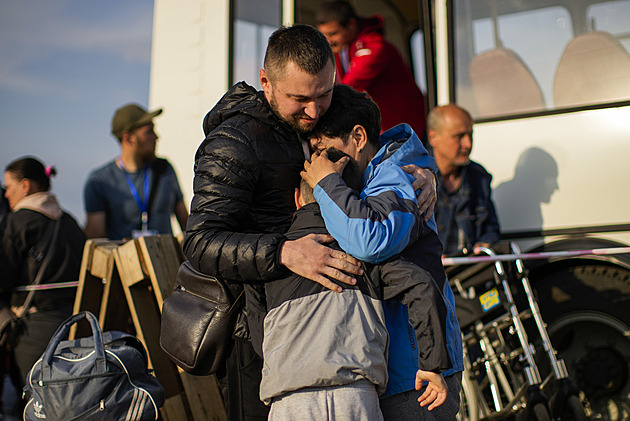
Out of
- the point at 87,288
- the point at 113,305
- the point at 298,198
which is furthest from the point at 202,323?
the point at 87,288

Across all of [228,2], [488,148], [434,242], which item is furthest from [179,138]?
[434,242]

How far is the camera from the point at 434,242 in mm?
2213

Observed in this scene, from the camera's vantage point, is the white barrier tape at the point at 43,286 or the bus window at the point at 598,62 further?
the white barrier tape at the point at 43,286

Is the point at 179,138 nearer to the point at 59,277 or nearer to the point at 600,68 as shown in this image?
the point at 59,277

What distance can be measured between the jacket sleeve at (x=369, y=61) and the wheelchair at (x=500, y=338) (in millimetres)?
1595

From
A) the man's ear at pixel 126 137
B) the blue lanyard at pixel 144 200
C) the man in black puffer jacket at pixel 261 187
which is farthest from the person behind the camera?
the man's ear at pixel 126 137

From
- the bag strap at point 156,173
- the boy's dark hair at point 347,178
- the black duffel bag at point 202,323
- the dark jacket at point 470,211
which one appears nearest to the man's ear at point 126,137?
the bag strap at point 156,173

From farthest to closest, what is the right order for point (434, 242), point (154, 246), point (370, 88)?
point (370, 88), point (154, 246), point (434, 242)

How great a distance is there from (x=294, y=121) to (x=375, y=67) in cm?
269

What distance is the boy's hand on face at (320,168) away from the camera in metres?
2.15

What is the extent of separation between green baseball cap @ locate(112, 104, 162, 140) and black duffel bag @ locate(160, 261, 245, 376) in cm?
289

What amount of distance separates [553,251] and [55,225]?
10.6 feet

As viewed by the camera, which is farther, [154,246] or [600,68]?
[600,68]

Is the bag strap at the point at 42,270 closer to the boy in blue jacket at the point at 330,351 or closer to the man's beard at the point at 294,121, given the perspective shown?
the man's beard at the point at 294,121
